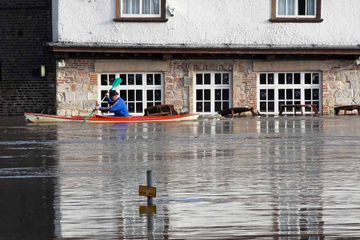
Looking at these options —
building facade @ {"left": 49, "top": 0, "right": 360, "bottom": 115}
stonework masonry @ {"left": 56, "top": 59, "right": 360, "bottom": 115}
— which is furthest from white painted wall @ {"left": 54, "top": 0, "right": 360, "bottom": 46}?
stonework masonry @ {"left": 56, "top": 59, "right": 360, "bottom": 115}

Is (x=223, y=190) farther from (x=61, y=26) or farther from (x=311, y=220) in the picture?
(x=61, y=26)

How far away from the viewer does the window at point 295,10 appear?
41250 millimetres

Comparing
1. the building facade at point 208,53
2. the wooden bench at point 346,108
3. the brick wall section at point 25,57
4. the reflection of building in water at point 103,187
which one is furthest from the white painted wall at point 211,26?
the reflection of building in water at point 103,187

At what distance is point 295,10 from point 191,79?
451 centimetres

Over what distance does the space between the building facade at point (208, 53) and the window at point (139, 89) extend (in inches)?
1.4

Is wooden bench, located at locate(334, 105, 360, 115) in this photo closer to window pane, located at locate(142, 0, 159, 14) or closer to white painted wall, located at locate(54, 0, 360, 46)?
white painted wall, located at locate(54, 0, 360, 46)

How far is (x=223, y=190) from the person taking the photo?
1448cm

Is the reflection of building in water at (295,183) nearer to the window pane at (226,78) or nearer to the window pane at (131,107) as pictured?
the window pane at (226,78)

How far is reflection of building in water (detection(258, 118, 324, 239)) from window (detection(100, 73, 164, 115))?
11786 millimetres

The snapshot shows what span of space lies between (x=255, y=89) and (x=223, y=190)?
26964 mm

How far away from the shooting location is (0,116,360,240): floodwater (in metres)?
11.1

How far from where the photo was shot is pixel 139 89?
40906 millimetres

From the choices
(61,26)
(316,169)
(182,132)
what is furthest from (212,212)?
(61,26)

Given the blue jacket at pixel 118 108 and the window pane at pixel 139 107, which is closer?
the blue jacket at pixel 118 108
